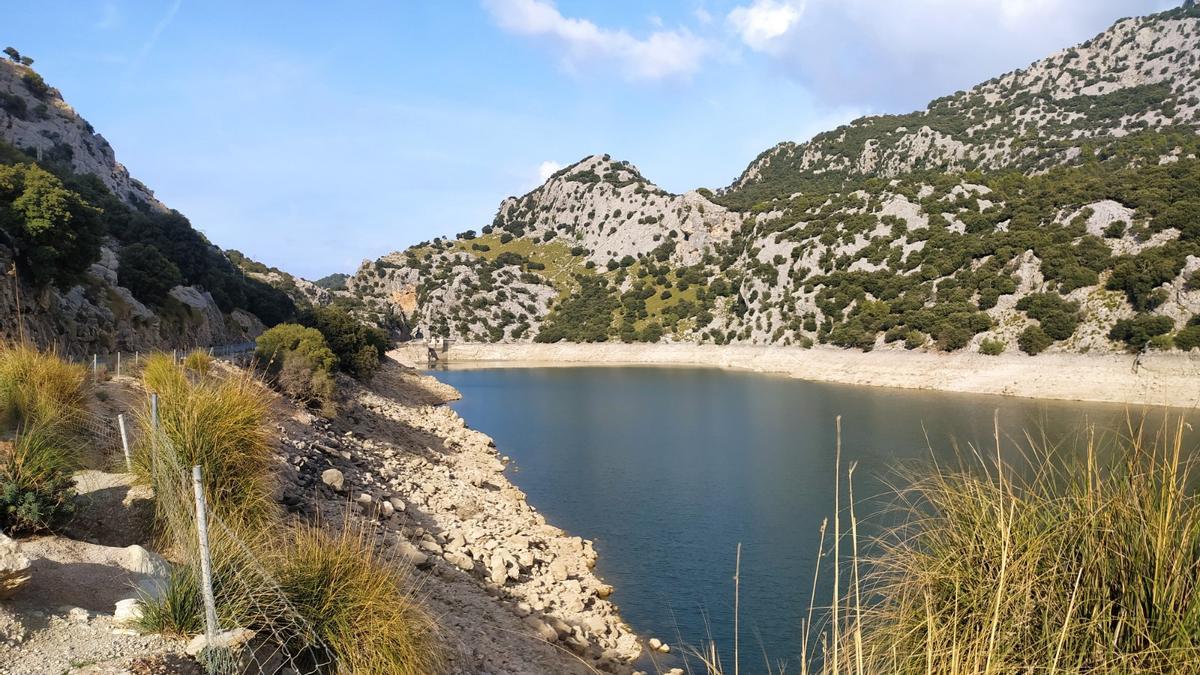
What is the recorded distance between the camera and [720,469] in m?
24.1

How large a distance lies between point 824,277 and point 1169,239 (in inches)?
1108

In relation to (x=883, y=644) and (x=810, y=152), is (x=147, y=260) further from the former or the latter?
(x=810, y=152)

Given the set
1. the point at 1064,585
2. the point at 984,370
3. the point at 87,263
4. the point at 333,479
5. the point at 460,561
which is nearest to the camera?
the point at 1064,585

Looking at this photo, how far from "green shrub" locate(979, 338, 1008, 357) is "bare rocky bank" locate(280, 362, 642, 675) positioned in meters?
36.7

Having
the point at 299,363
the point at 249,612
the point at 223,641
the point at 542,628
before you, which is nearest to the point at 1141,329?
the point at 542,628

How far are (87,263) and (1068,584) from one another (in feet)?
92.4

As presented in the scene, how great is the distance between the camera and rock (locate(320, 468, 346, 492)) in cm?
1378

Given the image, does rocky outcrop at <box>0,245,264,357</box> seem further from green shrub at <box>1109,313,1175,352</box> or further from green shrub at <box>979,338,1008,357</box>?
green shrub at <box>1109,313,1175,352</box>

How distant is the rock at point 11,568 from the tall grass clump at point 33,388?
10.8ft

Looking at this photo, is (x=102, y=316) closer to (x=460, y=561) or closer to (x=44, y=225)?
(x=44, y=225)

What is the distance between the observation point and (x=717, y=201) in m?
106

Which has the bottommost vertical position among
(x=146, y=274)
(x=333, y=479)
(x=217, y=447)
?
(x=333, y=479)

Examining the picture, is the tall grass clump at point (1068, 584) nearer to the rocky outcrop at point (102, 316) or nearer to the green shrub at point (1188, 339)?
the rocky outcrop at point (102, 316)

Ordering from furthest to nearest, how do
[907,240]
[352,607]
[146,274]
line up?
[907,240] < [146,274] < [352,607]
